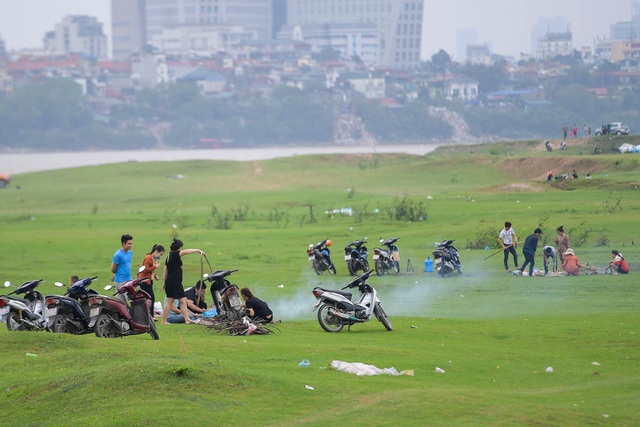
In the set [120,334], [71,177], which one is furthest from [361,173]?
[120,334]

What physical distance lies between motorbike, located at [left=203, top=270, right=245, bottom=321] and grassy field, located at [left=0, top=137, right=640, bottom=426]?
518mm

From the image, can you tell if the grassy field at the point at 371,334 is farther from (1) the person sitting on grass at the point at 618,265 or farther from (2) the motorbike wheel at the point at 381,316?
(1) the person sitting on grass at the point at 618,265

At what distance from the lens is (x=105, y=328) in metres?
18.1

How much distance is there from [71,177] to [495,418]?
7035 centimetres

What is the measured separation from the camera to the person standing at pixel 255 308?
19.2m

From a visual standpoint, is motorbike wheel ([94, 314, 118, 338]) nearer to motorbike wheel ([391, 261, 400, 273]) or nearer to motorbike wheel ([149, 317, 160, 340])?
motorbike wheel ([149, 317, 160, 340])

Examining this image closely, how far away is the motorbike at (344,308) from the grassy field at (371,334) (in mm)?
270

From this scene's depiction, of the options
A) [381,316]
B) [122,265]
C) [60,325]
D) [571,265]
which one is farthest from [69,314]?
[571,265]

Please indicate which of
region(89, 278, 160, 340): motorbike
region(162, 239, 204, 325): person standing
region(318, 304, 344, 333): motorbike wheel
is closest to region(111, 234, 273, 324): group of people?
region(162, 239, 204, 325): person standing

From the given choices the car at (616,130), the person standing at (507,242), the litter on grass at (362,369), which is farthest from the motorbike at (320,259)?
the car at (616,130)

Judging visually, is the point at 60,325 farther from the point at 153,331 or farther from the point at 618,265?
the point at 618,265

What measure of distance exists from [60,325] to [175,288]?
226 cm

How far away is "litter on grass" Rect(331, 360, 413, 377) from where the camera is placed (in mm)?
15000

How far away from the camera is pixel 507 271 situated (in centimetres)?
2822
